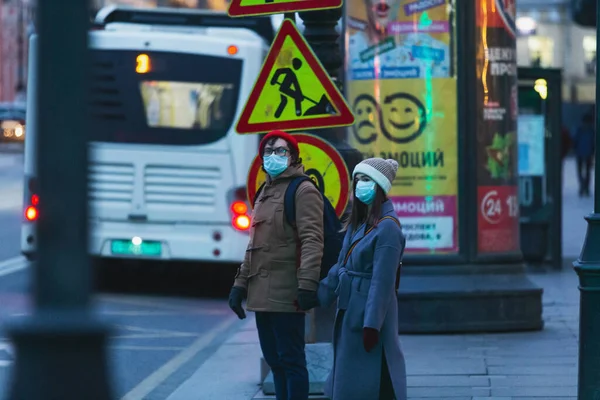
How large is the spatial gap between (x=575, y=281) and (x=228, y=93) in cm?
434

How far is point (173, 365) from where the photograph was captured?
9.55 m

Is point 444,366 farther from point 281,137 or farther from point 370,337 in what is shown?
point 370,337

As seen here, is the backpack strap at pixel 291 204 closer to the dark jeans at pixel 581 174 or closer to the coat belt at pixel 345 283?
the coat belt at pixel 345 283

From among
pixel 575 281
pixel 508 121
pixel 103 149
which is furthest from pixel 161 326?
pixel 575 281

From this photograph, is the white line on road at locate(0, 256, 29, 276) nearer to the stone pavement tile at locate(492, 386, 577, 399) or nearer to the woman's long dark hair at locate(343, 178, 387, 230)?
the stone pavement tile at locate(492, 386, 577, 399)

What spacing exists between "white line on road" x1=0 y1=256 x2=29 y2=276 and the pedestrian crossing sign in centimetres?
804

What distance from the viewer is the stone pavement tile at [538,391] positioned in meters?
7.81

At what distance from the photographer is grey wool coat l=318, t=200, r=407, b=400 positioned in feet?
19.6

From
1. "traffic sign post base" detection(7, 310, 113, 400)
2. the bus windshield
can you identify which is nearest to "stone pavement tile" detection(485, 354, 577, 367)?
the bus windshield

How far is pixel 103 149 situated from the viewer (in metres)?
13.5

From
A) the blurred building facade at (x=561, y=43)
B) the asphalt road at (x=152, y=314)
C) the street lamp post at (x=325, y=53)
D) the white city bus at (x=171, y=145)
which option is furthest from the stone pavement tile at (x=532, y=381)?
the blurred building facade at (x=561, y=43)

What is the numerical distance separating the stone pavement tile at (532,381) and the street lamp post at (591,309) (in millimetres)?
2008

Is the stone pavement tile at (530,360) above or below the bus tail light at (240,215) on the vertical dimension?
below

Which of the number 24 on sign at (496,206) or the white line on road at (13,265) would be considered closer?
the number 24 on sign at (496,206)
